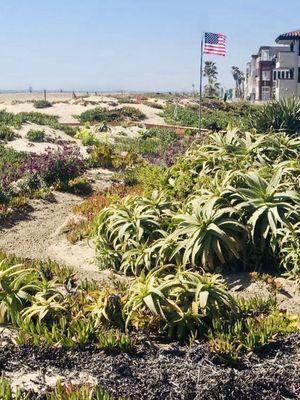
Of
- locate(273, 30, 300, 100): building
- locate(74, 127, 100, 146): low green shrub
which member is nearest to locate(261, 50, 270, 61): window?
locate(273, 30, 300, 100): building

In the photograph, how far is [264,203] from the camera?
8820 mm

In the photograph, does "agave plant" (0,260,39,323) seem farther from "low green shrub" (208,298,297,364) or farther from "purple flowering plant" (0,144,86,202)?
"purple flowering plant" (0,144,86,202)

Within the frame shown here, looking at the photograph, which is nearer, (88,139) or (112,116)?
(88,139)

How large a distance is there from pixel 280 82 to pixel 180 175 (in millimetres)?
57596

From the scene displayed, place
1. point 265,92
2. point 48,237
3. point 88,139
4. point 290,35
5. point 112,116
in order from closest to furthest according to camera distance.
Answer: point 48,237
point 88,139
point 112,116
point 290,35
point 265,92

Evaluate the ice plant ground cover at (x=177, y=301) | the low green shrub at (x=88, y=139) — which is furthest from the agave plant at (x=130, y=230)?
the low green shrub at (x=88, y=139)

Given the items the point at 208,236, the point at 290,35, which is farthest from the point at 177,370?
the point at 290,35

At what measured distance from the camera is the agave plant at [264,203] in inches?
336

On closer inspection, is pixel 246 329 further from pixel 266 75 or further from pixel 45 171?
pixel 266 75

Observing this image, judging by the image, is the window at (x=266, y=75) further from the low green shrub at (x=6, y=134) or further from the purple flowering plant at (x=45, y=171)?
the purple flowering plant at (x=45, y=171)

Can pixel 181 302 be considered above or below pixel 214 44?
below

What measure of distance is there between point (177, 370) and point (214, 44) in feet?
73.2

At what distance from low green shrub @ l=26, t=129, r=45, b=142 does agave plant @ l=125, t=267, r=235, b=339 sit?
20.9 m

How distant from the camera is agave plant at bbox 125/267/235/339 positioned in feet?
21.0
